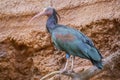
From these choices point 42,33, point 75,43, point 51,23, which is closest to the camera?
point 75,43

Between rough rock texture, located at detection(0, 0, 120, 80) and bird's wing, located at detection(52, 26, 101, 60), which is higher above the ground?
bird's wing, located at detection(52, 26, 101, 60)

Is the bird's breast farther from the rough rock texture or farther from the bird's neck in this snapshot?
the rough rock texture

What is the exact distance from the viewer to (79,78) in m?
3.52

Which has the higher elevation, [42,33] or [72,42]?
[72,42]

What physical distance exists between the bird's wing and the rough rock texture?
61cm

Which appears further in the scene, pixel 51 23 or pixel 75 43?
pixel 51 23

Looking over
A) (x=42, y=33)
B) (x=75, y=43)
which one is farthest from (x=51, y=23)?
(x=42, y=33)

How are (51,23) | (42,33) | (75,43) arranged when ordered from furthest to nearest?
(42,33) → (51,23) → (75,43)

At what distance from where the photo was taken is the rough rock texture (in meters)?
4.32

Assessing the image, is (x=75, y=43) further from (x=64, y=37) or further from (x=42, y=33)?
(x=42, y=33)

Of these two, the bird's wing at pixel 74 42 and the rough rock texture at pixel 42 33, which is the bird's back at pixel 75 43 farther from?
the rough rock texture at pixel 42 33

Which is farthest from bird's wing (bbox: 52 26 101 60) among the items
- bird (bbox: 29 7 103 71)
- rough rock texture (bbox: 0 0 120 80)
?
rough rock texture (bbox: 0 0 120 80)

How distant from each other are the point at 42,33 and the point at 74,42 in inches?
31.0

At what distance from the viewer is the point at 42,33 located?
4.45m
